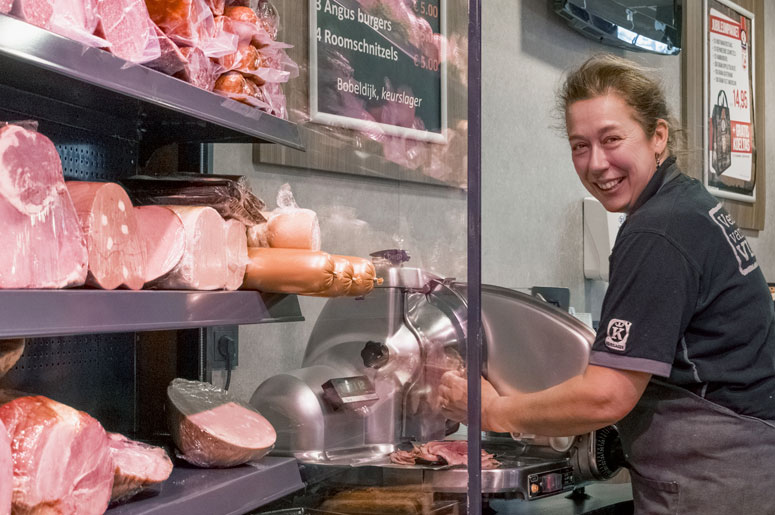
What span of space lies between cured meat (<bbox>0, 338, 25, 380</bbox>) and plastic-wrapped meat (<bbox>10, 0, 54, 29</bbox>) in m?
0.49

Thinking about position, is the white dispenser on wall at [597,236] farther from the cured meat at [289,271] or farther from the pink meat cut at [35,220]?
the pink meat cut at [35,220]

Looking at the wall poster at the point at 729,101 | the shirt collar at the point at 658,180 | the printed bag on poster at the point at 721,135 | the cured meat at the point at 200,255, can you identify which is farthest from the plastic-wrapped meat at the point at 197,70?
the printed bag on poster at the point at 721,135

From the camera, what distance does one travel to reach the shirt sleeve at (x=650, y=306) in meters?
1.75

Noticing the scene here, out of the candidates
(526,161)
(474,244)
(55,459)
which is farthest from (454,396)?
(526,161)

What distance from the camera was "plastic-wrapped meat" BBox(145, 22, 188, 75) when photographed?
133 centimetres

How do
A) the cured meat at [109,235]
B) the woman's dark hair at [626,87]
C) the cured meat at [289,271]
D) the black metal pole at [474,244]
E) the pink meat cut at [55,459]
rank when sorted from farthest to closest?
the woman's dark hair at [626,87]
the cured meat at [289,271]
the black metal pole at [474,244]
the cured meat at [109,235]
the pink meat cut at [55,459]

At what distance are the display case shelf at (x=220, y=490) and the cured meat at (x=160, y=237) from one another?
0.33 meters

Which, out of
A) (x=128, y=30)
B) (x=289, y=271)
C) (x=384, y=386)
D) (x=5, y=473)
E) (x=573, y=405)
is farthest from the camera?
(x=573, y=405)

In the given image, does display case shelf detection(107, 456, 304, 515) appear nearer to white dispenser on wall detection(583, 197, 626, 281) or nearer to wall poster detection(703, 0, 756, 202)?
white dispenser on wall detection(583, 197, 626, 281)

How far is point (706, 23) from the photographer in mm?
4828

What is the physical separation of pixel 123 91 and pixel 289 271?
0.46m

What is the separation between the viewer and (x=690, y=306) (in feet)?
5.85

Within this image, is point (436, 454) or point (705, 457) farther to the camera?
point (705, 457)

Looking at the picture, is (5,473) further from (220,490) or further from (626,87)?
(626,87)
